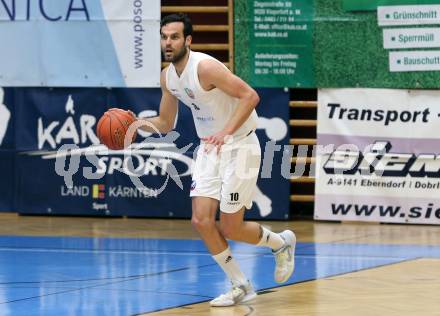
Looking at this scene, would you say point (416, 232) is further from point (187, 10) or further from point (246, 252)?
point (187, 10)

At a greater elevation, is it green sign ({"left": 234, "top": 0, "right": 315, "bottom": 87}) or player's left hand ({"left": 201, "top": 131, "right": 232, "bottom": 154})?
green sign ({"left": 234, "top": 0, "right": 315, "bottom": 87})

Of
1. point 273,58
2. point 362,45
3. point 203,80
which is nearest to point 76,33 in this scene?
point 273,58

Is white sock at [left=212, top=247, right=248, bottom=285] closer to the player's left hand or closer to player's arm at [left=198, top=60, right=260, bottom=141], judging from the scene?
the player's left hand

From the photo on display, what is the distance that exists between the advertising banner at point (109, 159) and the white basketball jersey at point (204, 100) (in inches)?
200

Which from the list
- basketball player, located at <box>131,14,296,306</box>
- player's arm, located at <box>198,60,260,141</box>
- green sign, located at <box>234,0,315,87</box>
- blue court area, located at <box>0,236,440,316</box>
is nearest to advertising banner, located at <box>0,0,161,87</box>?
green sign, located at <box>234,0,315,87</box>

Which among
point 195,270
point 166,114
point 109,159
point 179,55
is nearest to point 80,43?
point 109,159

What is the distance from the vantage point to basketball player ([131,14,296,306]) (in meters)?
7.59

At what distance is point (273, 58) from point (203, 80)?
17.4 ft

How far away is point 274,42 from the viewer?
12898 mm

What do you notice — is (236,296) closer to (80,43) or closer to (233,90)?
(233,90)

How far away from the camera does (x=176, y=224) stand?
42.8 ft

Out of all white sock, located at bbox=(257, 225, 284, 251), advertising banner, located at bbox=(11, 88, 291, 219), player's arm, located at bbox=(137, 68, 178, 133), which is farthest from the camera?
advertising banner, located at bbox=(11, 88, 291, 219)

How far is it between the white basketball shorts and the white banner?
5157 mm

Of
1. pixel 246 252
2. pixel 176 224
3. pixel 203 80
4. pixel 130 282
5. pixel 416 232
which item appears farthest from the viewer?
pixel 176 224
